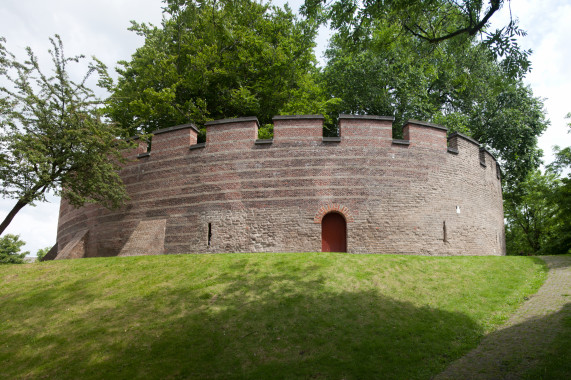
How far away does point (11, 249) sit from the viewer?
34.2 meters

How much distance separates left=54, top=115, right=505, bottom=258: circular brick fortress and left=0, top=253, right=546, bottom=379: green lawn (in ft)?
5.26

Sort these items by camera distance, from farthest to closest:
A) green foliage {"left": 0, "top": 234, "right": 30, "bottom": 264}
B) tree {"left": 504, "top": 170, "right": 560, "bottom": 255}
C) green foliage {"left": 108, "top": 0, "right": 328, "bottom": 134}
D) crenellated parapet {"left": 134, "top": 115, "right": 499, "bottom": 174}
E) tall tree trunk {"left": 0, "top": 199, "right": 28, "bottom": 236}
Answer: green foliage {"left": 0, "top": 234, "right": 30, "bottom": 264}
tree {"left": 504, "top": 170, "right": 560, "bottom": 255}
green foliage {"left": 108, "top": 0, "right": 328, "bottom": 134}
crenellated parapet {"left": 134, "top": 115, "right": 499, "bottom": 174}
tall tree trunk {"left": 0, "top": 199, "right": 28, "bottom": 236}

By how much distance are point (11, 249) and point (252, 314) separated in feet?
114

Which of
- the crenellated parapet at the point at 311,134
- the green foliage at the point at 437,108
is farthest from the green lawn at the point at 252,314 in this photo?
the green foliage at the point at 437,108

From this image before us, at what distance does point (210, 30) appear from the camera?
30.4ft

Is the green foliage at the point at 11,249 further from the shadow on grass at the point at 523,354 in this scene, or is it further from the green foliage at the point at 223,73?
the shadow on grass at the point at 523,354

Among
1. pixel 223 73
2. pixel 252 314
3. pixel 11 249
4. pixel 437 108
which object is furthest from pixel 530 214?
pixel 11 249

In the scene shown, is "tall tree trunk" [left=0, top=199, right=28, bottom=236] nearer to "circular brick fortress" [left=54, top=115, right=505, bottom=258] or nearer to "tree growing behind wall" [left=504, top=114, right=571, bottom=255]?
"circular brick fortress" [left=54, top=115, right=505, bottom=258]

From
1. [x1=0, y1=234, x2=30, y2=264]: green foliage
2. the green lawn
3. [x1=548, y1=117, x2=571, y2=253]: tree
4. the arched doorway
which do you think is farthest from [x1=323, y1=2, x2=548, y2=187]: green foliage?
[x1=0, y1=234, x2=30, y2=264]: green foliage

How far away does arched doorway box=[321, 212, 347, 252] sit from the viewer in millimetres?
14781

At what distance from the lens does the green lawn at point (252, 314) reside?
7.39m

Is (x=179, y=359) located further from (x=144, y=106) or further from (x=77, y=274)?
(x=144, y=106)

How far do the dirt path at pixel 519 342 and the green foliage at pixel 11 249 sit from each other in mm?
37031

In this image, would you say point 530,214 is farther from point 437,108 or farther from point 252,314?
point 252,314
